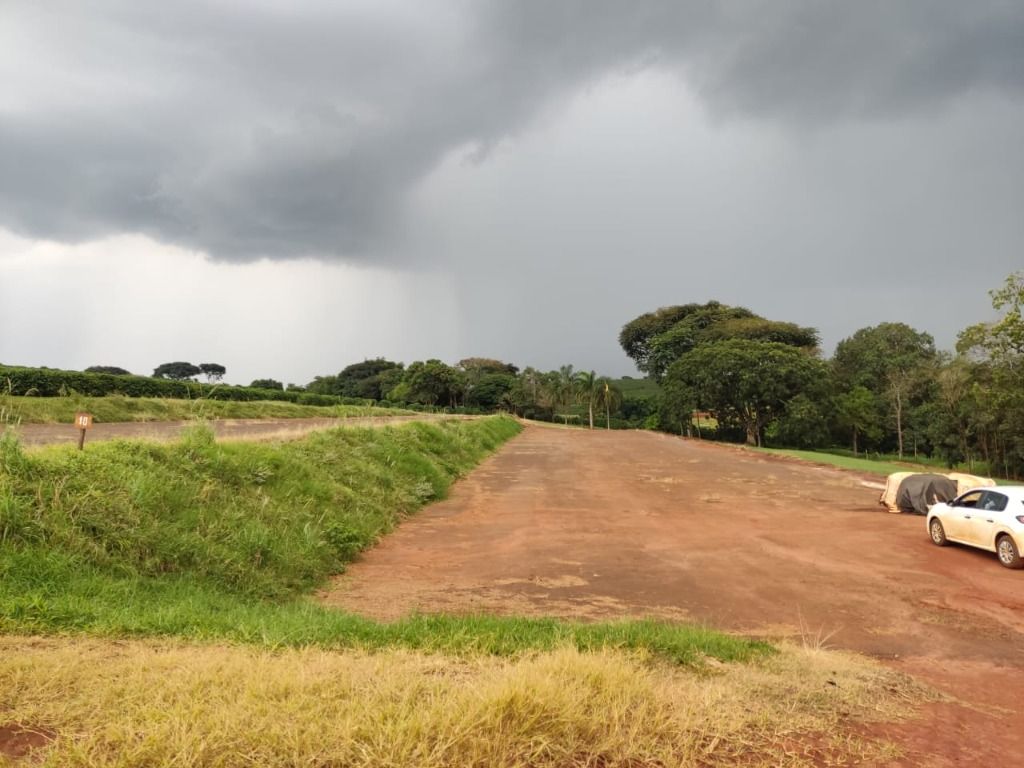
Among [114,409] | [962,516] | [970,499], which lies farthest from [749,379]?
[114,409]

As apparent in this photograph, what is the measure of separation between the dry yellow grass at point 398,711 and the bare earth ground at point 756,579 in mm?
888

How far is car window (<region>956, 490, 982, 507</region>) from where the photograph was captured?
11383 millimetres

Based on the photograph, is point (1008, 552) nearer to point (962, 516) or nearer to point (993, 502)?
point (993, 502)

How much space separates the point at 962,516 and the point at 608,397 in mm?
A: 73879

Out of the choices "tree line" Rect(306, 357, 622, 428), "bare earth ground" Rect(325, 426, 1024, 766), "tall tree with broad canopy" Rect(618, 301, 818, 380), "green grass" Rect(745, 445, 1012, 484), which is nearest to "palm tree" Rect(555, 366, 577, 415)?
"tree line" Rect(306, 357, 622, 428)

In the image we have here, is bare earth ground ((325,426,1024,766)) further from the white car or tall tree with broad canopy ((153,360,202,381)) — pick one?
tall tree with broad canopy ((153,360,202,381))

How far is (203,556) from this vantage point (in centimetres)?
770

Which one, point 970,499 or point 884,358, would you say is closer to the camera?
point 970,499

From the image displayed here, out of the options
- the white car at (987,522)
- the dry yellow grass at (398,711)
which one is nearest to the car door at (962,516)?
the white car at (987,522)

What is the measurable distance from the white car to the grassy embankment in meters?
6.60

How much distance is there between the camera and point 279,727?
316 cm

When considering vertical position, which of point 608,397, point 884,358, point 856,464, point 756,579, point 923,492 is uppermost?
point 884,358

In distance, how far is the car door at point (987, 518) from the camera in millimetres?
10664

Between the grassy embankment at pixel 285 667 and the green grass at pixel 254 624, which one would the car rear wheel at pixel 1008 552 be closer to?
the grassy embankment at pixel 285 667
